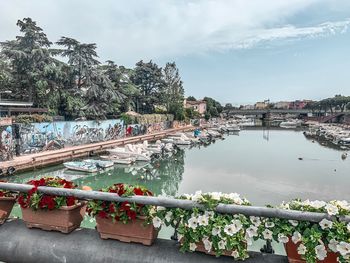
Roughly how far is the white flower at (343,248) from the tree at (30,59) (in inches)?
1104

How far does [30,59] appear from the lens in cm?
2608

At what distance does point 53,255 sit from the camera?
2035 mm

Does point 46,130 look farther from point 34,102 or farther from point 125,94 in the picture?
point 125,94

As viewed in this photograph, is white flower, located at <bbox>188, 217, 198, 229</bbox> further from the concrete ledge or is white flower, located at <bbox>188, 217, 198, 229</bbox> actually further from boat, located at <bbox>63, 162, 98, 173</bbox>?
boat, located at <bbox>63, 162, 98, 173</bbox>

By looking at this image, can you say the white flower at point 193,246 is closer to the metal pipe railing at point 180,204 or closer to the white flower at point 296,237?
the metal pipe railing at point 180,204

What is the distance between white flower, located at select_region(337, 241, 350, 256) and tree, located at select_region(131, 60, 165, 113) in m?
44.8

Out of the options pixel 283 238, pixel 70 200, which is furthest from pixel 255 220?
pixel 70 200

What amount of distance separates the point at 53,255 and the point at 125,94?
37373 millimetres

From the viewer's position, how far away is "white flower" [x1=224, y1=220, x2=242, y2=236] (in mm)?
1737

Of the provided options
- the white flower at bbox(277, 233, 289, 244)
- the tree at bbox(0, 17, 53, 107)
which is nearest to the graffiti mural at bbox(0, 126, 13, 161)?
the tree at bbox(0, 17, 53, 107)

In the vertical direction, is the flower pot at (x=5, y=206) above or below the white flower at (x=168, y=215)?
below

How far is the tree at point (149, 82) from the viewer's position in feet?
152

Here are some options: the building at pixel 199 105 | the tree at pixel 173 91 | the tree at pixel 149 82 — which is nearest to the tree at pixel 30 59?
the tree at pixel 149 82

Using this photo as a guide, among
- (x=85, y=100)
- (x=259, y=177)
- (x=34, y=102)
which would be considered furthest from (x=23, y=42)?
(x=259, y=177)
